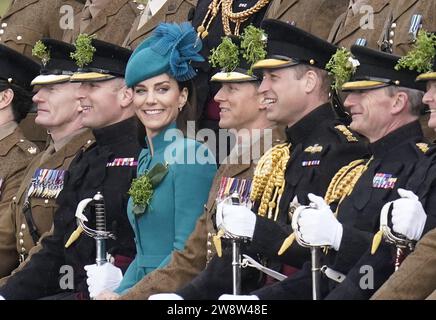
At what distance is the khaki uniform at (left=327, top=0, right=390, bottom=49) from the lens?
9.58m

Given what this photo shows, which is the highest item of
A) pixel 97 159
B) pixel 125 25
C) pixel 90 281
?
pixel 125 25

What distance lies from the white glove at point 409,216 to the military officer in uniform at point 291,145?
0.82 metres

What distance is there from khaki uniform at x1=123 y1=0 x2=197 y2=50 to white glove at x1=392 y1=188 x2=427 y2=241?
3971 mm

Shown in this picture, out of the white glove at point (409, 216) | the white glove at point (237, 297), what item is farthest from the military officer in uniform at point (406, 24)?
the white glove at point (237, 297)

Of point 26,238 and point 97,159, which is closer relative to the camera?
point 97,159

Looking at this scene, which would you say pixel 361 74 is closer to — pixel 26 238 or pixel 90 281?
pixel 90 281

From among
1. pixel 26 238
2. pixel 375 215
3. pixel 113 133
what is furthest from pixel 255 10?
pixel 375 215

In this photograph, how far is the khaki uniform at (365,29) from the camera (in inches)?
377

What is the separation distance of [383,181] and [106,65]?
9.20ft

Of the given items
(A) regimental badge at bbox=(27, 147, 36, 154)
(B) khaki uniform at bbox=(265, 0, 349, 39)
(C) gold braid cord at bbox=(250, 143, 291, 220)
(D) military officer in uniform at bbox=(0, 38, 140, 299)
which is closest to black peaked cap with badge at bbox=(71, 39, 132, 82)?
(D) military officer in uniform at bbox=(0, 38, 140, 299)

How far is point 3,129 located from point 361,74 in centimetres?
373

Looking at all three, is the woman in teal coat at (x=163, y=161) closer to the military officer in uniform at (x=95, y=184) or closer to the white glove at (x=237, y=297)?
the military officer in uniform at (x=95, y=184)

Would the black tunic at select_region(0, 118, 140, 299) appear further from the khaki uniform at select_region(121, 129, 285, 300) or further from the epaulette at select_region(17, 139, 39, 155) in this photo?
the epaulette at select_region(17, 139, 39, 155)
